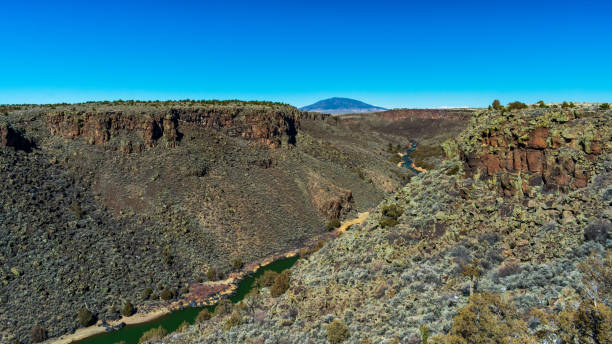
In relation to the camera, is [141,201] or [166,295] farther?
[141,201]

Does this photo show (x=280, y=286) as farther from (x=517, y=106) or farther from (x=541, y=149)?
(x=517, y=106)

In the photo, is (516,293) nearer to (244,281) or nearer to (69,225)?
(244,281)

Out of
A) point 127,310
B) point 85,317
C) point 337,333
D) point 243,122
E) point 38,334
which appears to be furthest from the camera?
point 243,122

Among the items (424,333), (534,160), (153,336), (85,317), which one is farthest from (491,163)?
(85,317)

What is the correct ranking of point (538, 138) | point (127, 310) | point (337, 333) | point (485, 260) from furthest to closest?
point (127, 310), point (538, 138), point (337, 333), point (485, 260)

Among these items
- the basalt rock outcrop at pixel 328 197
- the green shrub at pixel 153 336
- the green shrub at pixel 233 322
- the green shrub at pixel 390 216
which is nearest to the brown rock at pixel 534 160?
the green shrub at pixel 390 216

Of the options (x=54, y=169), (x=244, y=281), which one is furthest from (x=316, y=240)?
(x=54, y=169)

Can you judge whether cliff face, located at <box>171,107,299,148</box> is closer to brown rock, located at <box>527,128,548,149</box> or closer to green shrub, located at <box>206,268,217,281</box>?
green shrub, located at <box>206,268,217,281</box>
